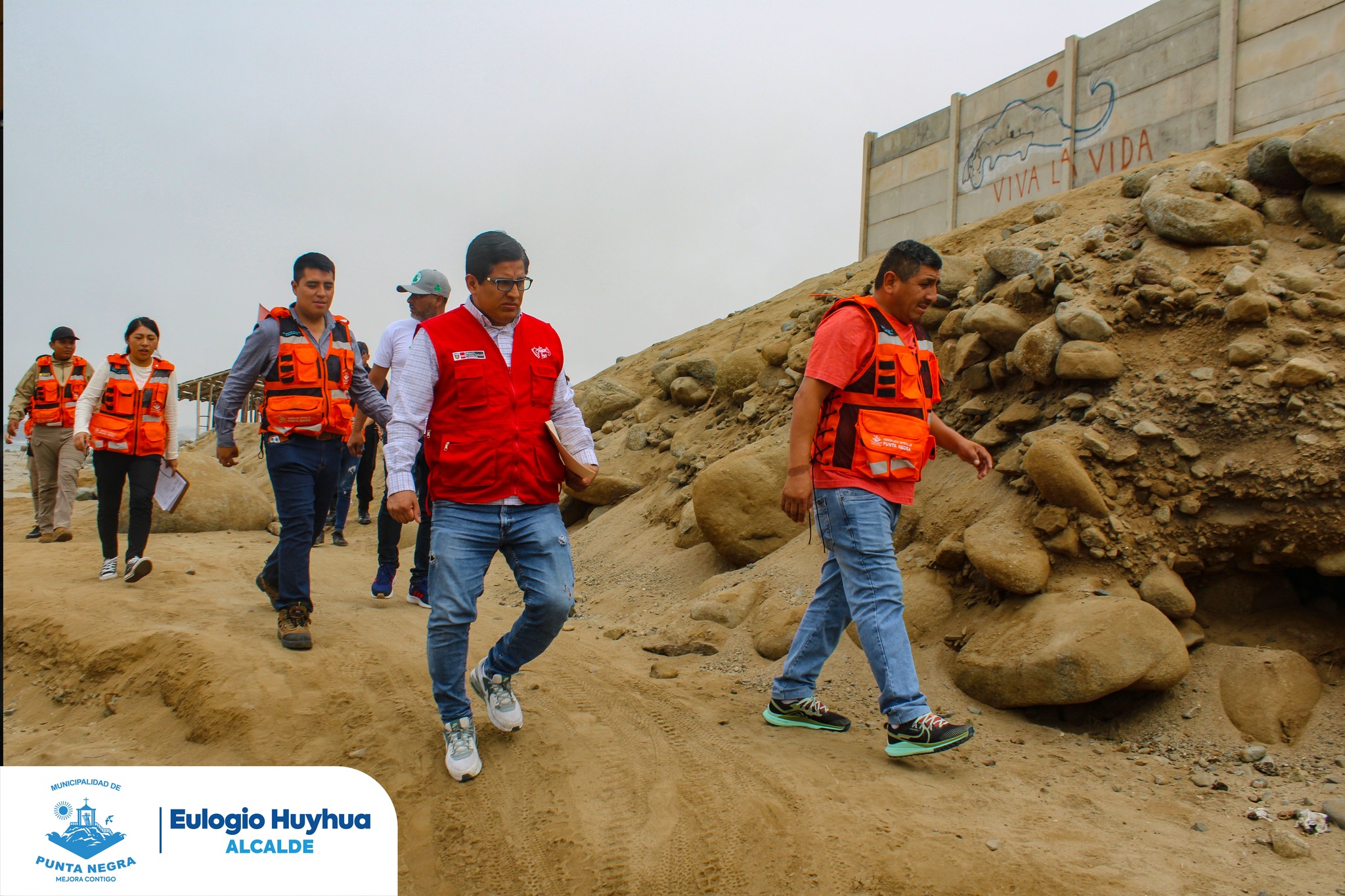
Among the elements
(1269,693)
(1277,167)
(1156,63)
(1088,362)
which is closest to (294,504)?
(1088,362)

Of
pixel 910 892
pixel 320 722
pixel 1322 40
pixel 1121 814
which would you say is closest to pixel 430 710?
pixel 320 722

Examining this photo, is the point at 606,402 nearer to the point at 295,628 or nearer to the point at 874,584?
the point at 295,628

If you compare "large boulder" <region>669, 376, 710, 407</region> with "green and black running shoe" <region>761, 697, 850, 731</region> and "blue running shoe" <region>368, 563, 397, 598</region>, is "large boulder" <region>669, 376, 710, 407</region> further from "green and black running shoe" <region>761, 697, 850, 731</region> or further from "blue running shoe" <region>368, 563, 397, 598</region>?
"green and black running shoe" <region>761, 697, 850, 731</region>

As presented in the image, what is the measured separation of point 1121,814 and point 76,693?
4748 mm

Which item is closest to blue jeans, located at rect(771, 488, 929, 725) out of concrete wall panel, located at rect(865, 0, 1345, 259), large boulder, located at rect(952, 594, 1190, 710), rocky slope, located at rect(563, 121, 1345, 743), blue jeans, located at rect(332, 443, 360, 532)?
large boulder, located at rect(952, 594, 1190, 710)

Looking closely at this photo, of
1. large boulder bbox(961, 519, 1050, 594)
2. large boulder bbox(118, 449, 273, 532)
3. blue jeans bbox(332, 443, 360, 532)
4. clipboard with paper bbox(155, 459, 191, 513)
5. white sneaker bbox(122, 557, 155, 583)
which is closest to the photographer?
large boulder bbox(961, 519, 1050, 594)

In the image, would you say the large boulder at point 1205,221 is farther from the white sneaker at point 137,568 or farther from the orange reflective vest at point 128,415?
the white sneaker at point 137,568

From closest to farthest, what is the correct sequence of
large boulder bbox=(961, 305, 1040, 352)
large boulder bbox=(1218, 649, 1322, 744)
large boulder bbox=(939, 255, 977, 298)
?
large boulder bbox=(1218, 649, 1322, 744), large boulder bbox=(961, 305, 1040, 352), large boulder bbox=(939, 255, 977, 298)

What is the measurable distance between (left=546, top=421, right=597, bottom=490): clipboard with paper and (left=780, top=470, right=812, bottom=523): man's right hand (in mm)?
778

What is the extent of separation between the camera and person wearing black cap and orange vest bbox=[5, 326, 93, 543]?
8016 millimetres

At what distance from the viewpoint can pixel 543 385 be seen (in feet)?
11.3

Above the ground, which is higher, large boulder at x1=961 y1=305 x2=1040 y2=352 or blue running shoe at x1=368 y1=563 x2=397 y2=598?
large boulder at x1=961 y1=305 x2=1040 y2=352

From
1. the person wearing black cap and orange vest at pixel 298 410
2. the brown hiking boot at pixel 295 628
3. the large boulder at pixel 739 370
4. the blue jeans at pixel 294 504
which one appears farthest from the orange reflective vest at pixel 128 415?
the large boulder at pixel 739 370

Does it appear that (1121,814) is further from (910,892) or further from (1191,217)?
(1191,217)
